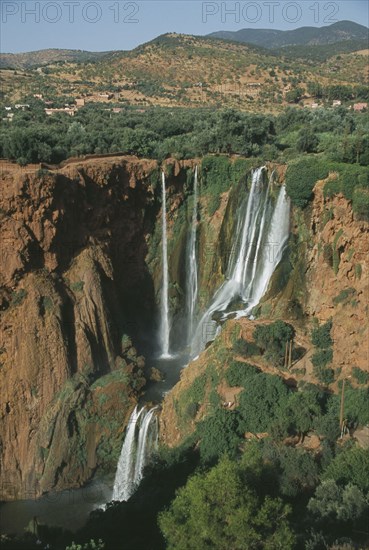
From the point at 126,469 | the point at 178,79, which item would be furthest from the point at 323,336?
the point at 178,79

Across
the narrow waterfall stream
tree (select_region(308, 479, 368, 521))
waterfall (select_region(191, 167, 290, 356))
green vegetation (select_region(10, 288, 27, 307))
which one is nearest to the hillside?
waterfall (select_region(191, 167, 290, 356))

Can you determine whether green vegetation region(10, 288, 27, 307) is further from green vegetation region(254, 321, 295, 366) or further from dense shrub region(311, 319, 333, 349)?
dense shrub region(311, 319, 333, 349)

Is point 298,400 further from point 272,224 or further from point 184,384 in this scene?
point 272,224

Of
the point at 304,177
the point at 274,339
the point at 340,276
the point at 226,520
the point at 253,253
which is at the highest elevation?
the point at 304,177

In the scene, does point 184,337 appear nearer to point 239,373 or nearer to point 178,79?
point 239,373

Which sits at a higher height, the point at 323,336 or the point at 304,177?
the point at 304,177

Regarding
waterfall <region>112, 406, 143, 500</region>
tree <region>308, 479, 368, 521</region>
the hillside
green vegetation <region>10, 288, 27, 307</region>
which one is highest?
the hillside

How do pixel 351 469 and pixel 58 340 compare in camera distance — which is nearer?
pixel 351 469

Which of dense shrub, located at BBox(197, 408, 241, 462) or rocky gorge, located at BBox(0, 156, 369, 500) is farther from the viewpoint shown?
rocky gorge, located at BBox(0, 156, 369, 500)
